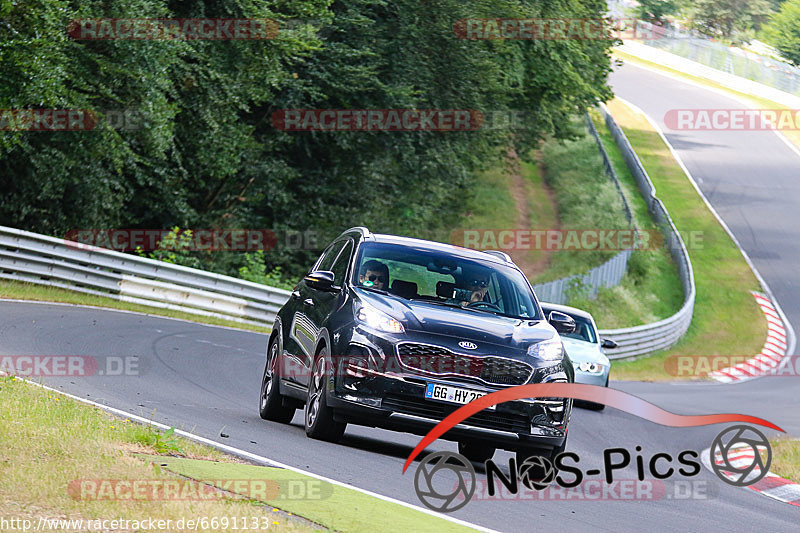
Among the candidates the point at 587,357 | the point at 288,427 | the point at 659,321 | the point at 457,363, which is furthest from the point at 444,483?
the point at 659,321

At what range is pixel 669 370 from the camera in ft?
108

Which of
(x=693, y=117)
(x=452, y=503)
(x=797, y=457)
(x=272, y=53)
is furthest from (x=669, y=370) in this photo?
(x=693, y=117)

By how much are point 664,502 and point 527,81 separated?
3445 centimetres

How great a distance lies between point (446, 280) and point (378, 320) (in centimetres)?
132

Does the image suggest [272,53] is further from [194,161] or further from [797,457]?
[797,457]

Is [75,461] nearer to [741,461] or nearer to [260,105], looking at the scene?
[741,461]

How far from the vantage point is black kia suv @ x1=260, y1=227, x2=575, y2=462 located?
945 cm

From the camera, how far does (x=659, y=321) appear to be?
123 feet

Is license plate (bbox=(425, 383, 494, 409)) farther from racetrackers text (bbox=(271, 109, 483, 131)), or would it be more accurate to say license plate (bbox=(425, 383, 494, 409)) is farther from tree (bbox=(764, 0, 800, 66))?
tree (bbox=(764, 0, 800, 66))

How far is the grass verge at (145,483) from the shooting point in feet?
21.0

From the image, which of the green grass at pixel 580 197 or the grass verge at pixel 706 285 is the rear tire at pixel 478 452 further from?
the green grass at pixel 580 197

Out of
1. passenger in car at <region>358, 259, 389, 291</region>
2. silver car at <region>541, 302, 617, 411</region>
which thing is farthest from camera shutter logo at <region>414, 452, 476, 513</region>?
silver car at <region>541, 302, 617, 411</region>

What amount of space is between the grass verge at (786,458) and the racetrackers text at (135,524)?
933 centimetres

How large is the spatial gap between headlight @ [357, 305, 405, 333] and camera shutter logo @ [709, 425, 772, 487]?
13.2 ft
